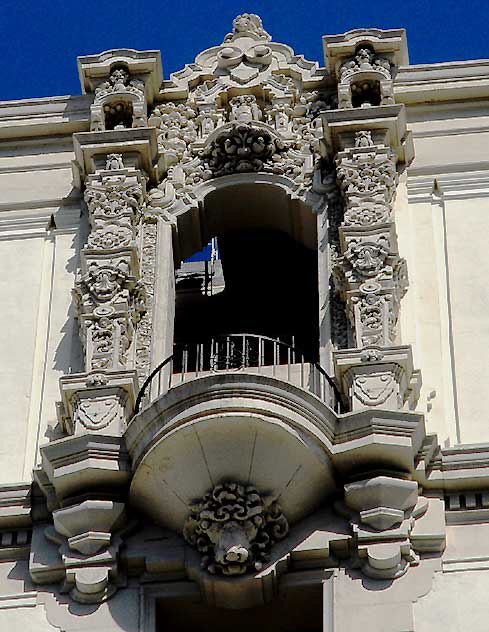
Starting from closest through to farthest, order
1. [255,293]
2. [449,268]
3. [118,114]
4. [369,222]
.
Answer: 1. [369,222]
2. [449,268]
3. [118,114]
4. [255,293]

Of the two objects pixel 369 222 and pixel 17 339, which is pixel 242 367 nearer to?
pixel 369 222

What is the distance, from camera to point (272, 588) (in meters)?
18.2

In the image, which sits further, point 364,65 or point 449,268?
point 364,65

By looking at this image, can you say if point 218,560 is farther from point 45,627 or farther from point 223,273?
point 223,273

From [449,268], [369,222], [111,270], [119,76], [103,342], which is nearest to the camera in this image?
Result: [103,342]

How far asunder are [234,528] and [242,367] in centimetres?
211

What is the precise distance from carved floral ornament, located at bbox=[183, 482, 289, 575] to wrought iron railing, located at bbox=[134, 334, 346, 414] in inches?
55.1

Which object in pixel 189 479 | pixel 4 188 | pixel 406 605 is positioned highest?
pixel 4 188

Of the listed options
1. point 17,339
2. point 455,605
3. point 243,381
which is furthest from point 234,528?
point 17,339

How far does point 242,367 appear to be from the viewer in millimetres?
19938

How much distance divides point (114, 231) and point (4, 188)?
2.05 metres

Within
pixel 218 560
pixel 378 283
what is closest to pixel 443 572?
pixel 218 560

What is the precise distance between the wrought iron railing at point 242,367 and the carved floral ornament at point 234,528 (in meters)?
1.40

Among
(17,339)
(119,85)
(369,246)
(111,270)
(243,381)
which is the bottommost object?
(243,381)
